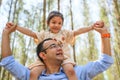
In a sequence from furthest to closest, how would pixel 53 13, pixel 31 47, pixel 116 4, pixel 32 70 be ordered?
1. pixel 31 47
2. pixel 116 4
3. pixel 53 13
4. pixel 32 70

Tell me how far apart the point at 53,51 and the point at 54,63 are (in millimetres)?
90

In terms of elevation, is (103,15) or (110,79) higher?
(103,15)

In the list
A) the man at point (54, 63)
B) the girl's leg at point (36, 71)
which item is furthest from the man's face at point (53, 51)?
the girl's leg at point (36, 71)

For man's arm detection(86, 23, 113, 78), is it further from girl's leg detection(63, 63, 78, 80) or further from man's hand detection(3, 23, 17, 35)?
man's hand detection(3, 23, 17, 35)

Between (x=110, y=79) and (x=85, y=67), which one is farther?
(x=110, y=79)

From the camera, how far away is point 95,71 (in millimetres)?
1984

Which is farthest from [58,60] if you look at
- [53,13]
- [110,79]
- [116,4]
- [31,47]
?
[110,79]

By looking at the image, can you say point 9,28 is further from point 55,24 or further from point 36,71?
point 55,24

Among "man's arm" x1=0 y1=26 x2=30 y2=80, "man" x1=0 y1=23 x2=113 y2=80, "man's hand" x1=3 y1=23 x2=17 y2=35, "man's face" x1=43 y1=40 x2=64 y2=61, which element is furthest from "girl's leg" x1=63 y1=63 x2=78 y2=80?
"man's hand" x1=3 y1=23 x2=17 y2=35

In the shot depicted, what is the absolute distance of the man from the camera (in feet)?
6.52

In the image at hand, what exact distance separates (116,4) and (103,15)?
2.27m

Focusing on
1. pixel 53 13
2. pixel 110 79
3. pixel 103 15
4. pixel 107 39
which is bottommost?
pixel 110 79

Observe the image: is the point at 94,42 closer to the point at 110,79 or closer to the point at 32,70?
the point at 110,79

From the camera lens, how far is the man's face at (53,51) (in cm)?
203
